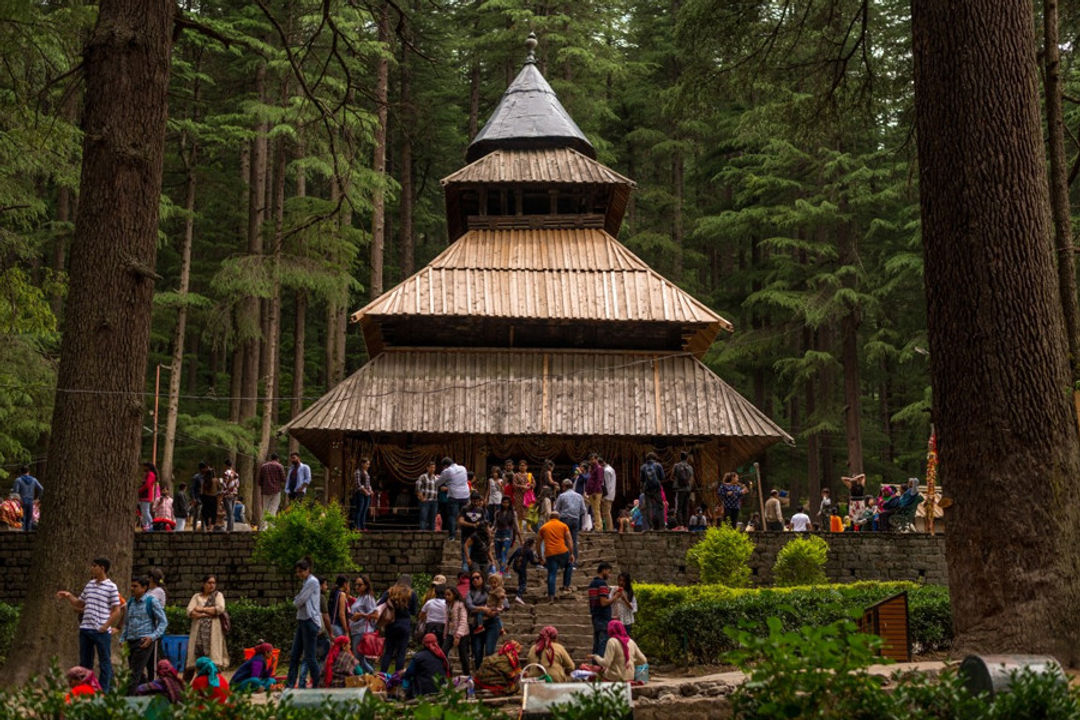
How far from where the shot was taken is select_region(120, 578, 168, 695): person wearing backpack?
12.6 meters

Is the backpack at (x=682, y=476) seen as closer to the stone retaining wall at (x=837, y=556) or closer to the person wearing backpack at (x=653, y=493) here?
the person wearing backpack at (x=653, y=493)

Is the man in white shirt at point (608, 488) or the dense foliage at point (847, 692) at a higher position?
the man in white shirt at point (608, 488)

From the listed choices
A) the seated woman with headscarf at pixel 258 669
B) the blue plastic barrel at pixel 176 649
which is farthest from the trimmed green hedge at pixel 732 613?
the blue plastic barrel at pixel 176 649

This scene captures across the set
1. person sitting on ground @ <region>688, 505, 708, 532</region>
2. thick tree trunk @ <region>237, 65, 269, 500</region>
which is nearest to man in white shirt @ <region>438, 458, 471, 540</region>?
person sitting on ground @ <region>688, 505, 708, 532</region>

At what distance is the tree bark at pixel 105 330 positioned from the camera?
34.2ft

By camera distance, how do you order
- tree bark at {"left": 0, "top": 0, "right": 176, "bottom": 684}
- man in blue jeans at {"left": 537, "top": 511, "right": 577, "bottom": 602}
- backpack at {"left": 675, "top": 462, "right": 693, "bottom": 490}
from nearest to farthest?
tree bark at {"left": 0, "top": 0, "right": 176, "bottom": 684} → man in blue jeans at {"left": 537, "top": 511, "right": 577, "bottom": 602} → backpack at {"left": 675, "top": 462, "right": 693, "bottom": 490}

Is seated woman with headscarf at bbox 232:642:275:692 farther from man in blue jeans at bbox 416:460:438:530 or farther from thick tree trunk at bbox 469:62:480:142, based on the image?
thick tree trunk at bbox 469:62:480:142

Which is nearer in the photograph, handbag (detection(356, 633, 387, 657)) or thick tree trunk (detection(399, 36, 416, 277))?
handbag (detection(356, 633, 387, 657))

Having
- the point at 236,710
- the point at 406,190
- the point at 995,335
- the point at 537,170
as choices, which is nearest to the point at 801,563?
the point at 995,335

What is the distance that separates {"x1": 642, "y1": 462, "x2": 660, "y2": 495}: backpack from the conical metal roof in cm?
1261

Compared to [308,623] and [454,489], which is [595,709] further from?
[454,489]

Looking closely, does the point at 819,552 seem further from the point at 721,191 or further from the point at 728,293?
the point at 721,191

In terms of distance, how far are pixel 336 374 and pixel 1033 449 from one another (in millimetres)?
26350

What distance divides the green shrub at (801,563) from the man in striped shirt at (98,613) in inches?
463
